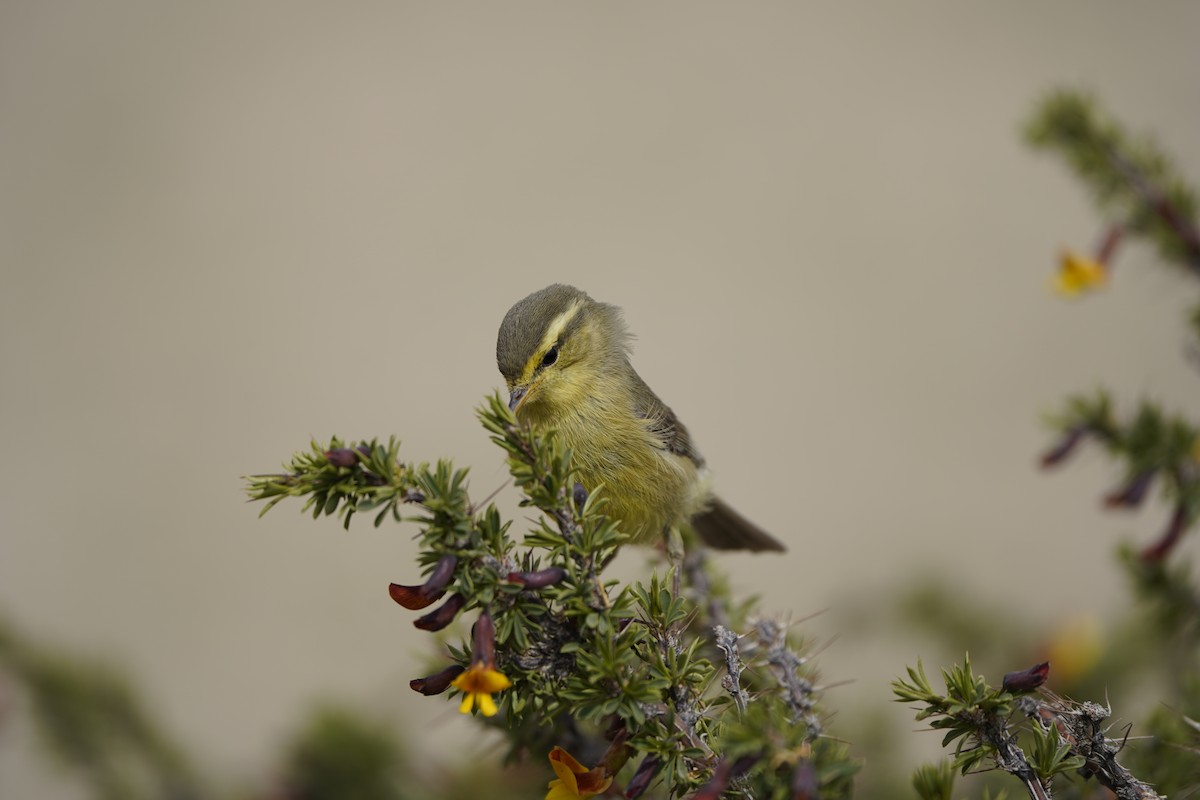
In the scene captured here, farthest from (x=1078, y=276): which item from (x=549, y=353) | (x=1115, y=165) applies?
(x=549, y=353)

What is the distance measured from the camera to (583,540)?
91 cm

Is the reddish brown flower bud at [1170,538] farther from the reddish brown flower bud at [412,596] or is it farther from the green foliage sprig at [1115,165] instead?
the reddish brown flower bud at [412,596]

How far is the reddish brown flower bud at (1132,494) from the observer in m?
1.30

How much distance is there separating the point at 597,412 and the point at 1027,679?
4.12ft

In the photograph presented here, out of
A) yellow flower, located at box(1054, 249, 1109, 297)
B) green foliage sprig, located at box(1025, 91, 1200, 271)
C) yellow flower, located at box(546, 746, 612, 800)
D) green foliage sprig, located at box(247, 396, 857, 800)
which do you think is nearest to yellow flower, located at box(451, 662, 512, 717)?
green foliage sprig, located at box(247, 396, 857, 800)

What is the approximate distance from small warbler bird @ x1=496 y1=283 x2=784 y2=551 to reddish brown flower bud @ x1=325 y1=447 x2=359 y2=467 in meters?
0.91

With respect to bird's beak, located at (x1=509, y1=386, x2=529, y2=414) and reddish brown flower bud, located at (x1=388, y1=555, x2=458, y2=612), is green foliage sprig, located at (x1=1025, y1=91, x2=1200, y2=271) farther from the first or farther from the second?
reddish brown flower bud, located at (x1=388, y1=555, x2=458, y2=612)

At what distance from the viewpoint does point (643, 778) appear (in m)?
0.79

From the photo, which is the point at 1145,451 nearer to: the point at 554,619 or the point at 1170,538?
the point at 1170,538

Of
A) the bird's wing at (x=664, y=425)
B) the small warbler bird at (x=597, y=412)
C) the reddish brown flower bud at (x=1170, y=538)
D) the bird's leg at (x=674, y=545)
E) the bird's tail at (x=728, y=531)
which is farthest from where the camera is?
the bird's tail at (x=728, y=531)

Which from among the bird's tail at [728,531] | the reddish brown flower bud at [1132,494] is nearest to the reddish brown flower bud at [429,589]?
the reddish brown flower bud at [1132,494]

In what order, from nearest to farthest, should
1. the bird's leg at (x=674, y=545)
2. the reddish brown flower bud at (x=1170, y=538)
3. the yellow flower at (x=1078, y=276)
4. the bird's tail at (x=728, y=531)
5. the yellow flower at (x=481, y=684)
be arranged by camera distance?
the yellow flower at (x=481, y=684) → the reddish brown flower bud at (x=1170, y=538) → the yellow flower at (x=1078, y=276) → the bird's leg at (x=674, y=545) → the bird's tail at (x=728, y=531)

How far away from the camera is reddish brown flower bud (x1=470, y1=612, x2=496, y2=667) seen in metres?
0.78

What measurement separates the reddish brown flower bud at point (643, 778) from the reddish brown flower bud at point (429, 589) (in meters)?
0.24
